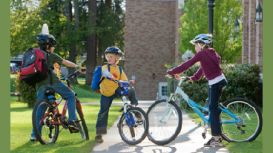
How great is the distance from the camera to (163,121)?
10414mm

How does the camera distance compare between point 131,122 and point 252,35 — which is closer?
point 131,122

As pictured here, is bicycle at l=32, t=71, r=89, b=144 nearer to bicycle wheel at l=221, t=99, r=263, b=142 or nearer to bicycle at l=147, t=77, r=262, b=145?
bicycle at l=147, t=77, r=262, b=145

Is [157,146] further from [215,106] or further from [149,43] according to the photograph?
[149,43]

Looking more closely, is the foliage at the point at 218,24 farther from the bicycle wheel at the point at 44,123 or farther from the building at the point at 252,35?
the bicycle wheel at the point at 44,123

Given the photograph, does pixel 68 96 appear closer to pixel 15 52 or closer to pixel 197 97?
pixel 197 97

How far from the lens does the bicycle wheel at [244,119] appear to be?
10156mm

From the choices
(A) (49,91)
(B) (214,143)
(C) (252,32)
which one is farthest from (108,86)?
(C) (252,32)

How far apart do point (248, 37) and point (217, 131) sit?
1597cm

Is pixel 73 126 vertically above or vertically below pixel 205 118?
below

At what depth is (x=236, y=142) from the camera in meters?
10.3

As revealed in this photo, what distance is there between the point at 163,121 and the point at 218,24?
25.9 metres

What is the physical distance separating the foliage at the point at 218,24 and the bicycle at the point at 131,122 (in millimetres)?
25164

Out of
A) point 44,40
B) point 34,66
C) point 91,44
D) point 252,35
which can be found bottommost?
point 34,66

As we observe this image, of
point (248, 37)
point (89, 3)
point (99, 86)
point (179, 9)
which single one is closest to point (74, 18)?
point (89, 3)
